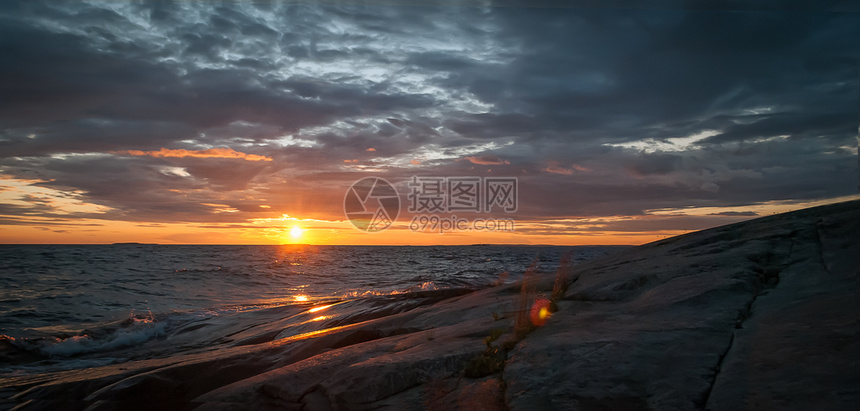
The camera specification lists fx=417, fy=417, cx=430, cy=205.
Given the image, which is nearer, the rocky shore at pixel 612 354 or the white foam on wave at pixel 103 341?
the rocky shore at pixel 612 354

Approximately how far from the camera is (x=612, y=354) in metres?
3.87

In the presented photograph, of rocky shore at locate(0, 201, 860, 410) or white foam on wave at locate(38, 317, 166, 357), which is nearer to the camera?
rocky shore at locate(0, 201, 860, 410)

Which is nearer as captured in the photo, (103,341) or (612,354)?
(612,354)

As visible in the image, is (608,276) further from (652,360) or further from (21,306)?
(21,306)

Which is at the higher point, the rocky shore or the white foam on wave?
the rocky shore

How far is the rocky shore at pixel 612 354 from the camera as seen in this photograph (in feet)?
10.6

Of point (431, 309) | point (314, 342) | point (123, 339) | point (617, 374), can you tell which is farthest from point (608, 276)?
point (123, 339)

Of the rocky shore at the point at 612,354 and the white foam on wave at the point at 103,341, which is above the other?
the rocky shore at the point at 612,354

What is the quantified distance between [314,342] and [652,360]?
218 inches

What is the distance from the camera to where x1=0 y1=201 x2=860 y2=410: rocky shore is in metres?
3.22

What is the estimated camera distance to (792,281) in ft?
16.8

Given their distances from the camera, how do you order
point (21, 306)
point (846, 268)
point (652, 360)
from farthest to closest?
point (21, 306), point (846, 268), point (652, 360)

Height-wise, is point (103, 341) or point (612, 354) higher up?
point (612, 354)

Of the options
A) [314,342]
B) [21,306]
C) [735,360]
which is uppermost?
[735,360]
